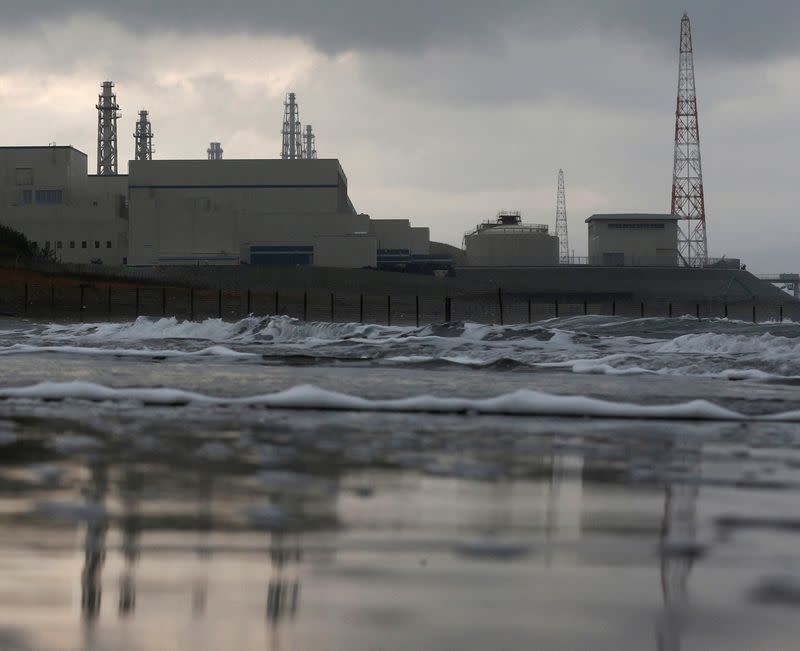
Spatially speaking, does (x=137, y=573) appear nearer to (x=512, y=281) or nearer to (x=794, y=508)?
(x=794, y=508)

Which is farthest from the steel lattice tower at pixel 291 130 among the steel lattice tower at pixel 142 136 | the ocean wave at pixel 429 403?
the ocean wave at pixel 429 403

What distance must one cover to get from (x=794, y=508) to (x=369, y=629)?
8.76 ft

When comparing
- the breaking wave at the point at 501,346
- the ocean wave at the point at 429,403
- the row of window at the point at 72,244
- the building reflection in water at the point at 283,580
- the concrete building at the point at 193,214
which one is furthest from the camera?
the row of window at the point at 72,244

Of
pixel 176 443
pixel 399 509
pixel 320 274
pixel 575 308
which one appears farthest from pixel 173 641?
pixel 575 308

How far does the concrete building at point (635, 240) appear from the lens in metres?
89.1

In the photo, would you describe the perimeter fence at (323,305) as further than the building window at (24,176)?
No

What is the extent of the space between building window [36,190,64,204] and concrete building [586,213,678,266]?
151ft

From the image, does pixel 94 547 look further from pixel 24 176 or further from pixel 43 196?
pixel 24 176

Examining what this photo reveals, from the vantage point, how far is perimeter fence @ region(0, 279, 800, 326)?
201 ft

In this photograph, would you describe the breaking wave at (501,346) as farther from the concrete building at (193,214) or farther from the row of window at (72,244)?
the row of window at (72,244)

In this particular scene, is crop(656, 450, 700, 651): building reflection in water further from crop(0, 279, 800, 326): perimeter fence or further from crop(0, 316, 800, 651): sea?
crop(0, 279, 800, 326): perimeter fence

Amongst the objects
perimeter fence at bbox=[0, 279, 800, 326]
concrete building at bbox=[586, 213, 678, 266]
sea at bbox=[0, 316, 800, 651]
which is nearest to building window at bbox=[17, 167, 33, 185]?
perimeter fence at bbox=[0, 279, 800, 326]

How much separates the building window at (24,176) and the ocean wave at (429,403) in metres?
79.4

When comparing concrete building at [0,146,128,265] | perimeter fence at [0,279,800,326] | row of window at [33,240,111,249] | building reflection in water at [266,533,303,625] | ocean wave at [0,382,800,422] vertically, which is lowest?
building reflection in water at [266,533,303,625]
